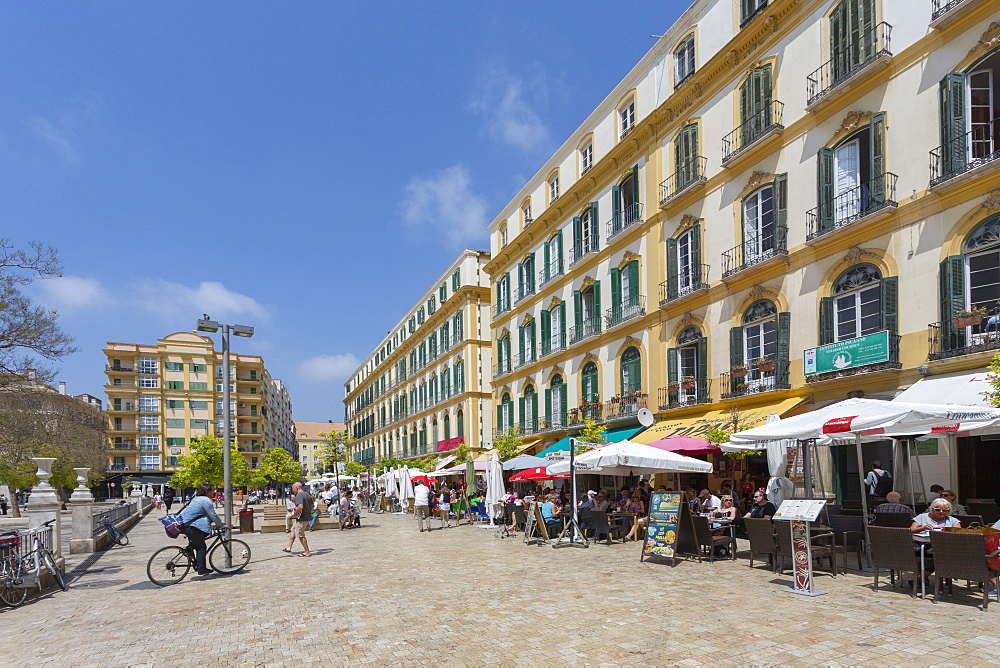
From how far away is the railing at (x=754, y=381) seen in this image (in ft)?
57.1

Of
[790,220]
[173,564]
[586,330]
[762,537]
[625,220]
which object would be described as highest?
[625,220]

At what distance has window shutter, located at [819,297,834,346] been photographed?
16219 millimetres

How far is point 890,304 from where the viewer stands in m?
14.6

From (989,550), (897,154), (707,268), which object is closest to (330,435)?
(707,268)

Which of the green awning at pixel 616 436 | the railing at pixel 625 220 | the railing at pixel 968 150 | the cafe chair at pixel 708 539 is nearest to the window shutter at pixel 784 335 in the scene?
the railing at pixel 968 150

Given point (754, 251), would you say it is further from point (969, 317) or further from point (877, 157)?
point (969, 317)

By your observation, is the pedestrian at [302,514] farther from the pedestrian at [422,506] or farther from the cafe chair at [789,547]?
the cafe chair at [789,547]

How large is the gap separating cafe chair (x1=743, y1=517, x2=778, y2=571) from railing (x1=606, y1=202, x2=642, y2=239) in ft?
49.8

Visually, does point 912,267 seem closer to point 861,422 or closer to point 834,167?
point 834,167

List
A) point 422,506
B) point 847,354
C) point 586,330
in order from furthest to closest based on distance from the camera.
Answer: point 586,330 < point 422,506 < point 847,354

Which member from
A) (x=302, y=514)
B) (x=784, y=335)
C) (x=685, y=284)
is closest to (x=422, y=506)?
(x=302, y=514)

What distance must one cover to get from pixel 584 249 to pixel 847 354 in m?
14.5

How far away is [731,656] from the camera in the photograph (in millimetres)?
6188

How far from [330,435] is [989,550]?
50.6m
